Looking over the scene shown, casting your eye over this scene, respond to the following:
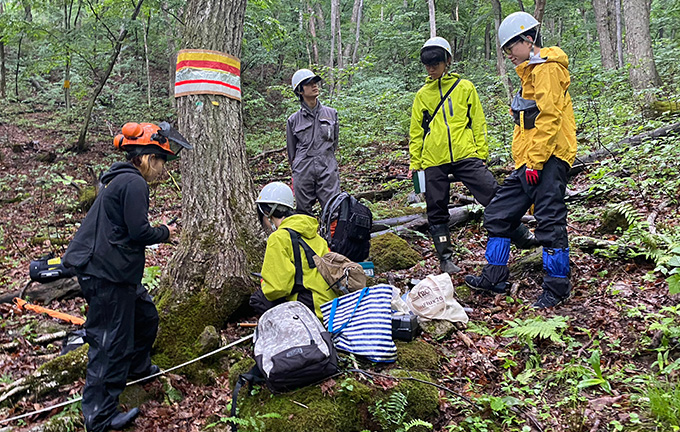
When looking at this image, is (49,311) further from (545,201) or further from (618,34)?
(618,34)

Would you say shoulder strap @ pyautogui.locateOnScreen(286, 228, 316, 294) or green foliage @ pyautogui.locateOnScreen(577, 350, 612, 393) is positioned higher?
shoulder strap @ pyautogui.locateOnScreen(286, 228, 316, 294)

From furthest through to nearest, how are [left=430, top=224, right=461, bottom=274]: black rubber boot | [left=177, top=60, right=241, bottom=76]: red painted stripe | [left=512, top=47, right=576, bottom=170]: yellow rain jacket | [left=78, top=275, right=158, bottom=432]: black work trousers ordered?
[left=430, top=224, right=461, bottom=274]: black rubber boot < [left=177, top=60, right=241, bottom=76]: red painted stripe < [left=512, top=47, right=576, bottom=170]: yellow rain jacket < [left=78, top=275, right=158, bottom=432]: black work trousers

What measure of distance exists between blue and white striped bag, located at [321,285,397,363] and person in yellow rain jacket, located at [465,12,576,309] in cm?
173

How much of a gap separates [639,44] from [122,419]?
13.8 m

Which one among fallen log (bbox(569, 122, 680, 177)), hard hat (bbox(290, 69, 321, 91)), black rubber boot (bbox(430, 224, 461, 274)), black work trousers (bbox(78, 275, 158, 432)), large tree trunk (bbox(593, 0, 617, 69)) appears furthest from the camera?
large tree trunk (bbox(593, 0, 617, 69))

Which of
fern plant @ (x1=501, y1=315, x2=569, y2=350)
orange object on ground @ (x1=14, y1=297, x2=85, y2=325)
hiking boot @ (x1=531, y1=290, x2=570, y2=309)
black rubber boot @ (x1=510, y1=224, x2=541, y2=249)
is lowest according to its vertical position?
orange object on ground @ (x1=14, y1=297, x2=85, y2=325)

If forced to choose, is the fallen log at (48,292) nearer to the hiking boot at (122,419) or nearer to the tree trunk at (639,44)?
the hiking boot at (122,419)

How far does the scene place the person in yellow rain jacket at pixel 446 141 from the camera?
5.13 metres

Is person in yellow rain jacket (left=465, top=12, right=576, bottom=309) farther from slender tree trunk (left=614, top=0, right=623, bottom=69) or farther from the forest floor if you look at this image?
slender tree trunk (left=614, top=0, right=623, bottom=69)

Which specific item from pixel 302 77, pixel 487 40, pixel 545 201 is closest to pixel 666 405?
pixel 545 201

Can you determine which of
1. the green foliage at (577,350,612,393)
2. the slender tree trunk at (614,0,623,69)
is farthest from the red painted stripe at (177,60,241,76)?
the slender tree trunk at (614,0,623,69)

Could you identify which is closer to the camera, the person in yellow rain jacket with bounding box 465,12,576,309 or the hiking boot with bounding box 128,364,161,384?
the hiking boot with bounding box 128,364,161,384

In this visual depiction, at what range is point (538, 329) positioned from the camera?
358 centimetres

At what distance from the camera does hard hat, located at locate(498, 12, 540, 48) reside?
13.8 feet
